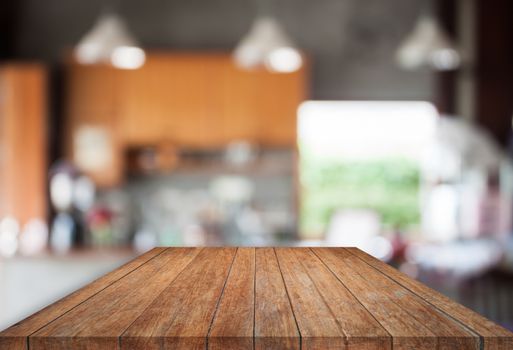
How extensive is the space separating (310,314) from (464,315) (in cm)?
30

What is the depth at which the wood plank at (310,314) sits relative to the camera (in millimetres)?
1014

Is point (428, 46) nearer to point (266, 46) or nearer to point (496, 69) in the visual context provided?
point (266, 46)

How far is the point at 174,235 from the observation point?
201 inches

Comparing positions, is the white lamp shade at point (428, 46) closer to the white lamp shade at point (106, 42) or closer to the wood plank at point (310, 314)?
the white lamp shade at point (106, 42)

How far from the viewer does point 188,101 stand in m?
6.29

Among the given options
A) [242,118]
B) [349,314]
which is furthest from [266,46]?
[349,314]

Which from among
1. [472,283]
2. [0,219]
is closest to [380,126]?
[472,283]

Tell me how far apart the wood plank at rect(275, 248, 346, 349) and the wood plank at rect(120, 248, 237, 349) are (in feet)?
0.53

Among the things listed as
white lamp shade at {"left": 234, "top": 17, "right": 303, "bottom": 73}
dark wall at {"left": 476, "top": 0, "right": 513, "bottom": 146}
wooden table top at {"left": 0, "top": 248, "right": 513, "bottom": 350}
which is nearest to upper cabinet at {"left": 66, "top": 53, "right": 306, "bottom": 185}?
white lamp shade at {"left": 234, "top": 17, "right": 303, "bottom": 73}

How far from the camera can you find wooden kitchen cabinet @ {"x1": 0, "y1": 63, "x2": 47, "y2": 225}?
609 cm

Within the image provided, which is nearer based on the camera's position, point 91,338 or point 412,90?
point 91,338

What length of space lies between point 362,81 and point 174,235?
2.96 m

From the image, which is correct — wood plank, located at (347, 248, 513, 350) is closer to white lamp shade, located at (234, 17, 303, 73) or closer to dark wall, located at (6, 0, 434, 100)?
white lamp shade, located at (234, 17, 303, 73)

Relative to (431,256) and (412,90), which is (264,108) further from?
(431,256)
